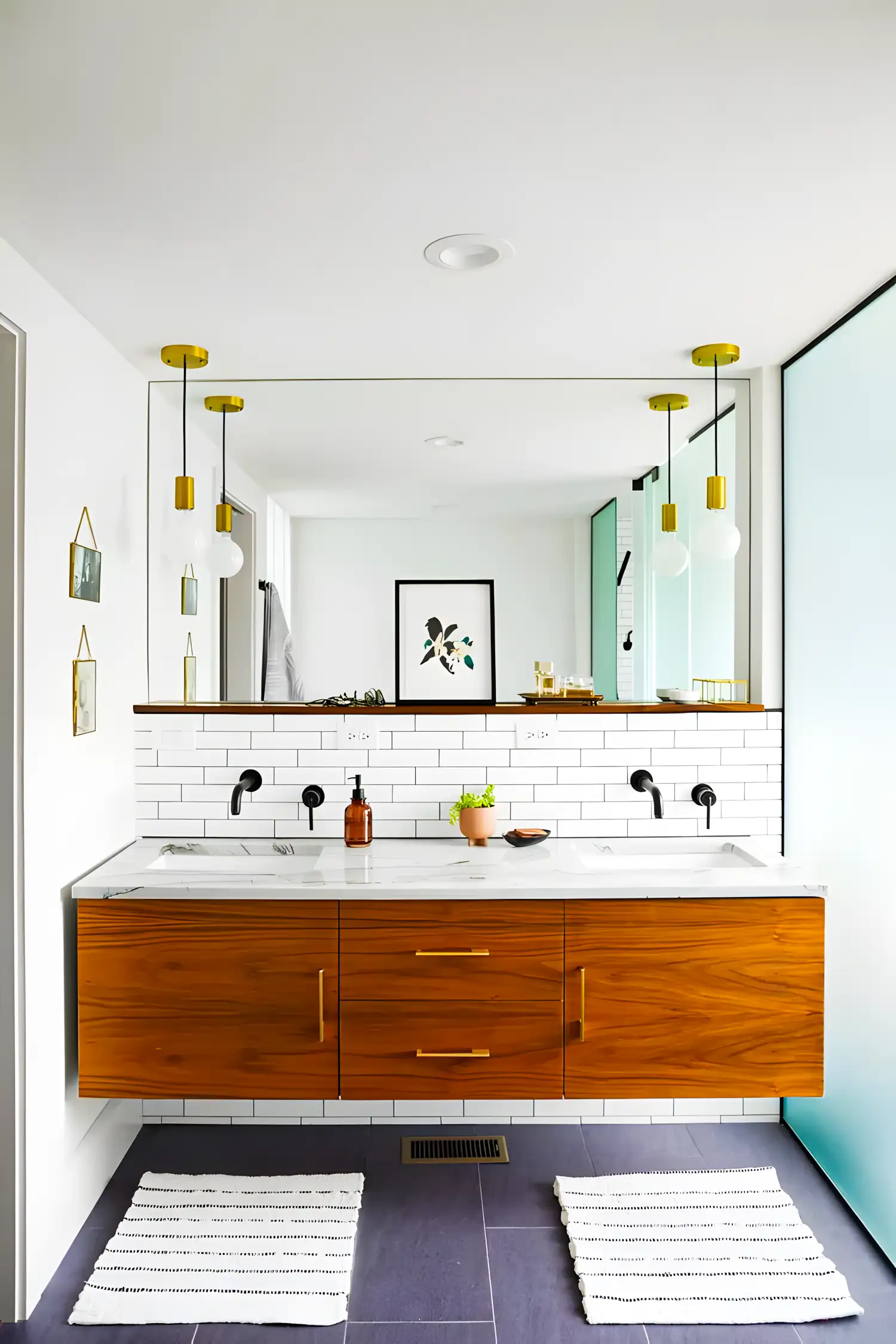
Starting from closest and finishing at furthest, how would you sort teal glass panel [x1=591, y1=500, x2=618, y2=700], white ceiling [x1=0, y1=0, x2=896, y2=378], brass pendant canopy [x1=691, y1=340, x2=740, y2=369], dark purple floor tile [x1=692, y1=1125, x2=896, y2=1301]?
white ceiling [x1=0, y1=0, x2=896, y2=378], dark purple floor tile [x1=692, y1=1125, x2=896, y2=1301], brass pendant canopy [x1=691, y1=340, x2=740, y2=369], teal glass panel [x1=591, y1=500, x2=618, y2=700]

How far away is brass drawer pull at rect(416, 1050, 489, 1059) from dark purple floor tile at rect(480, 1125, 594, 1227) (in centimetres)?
48

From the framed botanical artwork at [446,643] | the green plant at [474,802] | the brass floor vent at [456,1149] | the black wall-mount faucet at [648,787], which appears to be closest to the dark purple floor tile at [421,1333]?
the brass floor vent at [456,1149]

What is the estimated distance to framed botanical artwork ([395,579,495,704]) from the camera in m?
3.01

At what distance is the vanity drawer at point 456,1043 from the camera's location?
243 centimetres

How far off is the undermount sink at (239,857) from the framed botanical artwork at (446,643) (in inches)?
22.9

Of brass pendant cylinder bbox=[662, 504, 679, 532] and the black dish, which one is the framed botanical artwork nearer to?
the black dish

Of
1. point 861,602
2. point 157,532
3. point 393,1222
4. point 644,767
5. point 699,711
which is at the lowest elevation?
point 393,1222

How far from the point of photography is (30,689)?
2.17 metres

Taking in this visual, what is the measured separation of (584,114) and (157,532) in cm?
196

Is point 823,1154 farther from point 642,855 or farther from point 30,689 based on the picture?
point 30,689

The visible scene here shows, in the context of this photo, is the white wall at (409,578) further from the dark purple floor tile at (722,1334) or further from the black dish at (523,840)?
the dark purple floor tile at (722,1334)

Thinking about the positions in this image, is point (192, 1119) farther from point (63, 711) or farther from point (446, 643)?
point (446, 643)

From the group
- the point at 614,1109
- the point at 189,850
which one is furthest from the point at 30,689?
the point at 614,1109

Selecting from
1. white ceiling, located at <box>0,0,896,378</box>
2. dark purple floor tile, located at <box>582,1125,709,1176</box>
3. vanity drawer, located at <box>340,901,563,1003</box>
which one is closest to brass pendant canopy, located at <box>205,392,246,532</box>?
white ceiling, located at <box>0,0,896,378</box>
